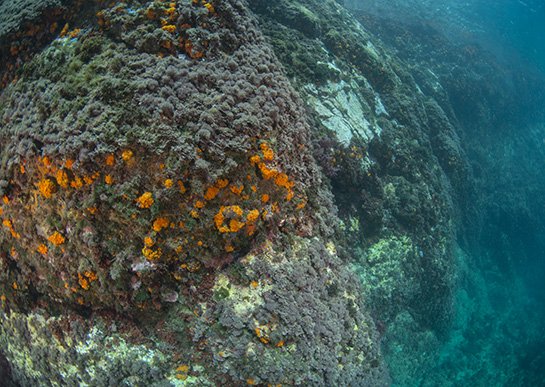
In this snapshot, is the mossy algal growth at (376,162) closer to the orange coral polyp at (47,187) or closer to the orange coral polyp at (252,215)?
the orange coral polyp at (252,215)

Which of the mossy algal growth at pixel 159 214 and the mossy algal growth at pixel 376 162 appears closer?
the mossy algal growth at pixel 159 214

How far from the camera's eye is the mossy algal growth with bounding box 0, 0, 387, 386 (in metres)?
3.12

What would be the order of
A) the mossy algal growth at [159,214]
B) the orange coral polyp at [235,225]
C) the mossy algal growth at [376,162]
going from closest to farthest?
the mossy algal growth at [159,214]
the orange coral polyp at [235,225]
the mossy algal growth at [376,162]

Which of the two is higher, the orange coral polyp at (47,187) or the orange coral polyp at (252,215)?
the orange coral polyp at (252,215)

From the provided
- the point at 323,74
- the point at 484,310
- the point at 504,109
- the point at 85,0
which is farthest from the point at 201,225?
the point at 504,109

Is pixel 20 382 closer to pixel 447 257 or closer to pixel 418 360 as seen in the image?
pixel 418 360

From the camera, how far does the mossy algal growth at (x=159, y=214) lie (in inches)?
123

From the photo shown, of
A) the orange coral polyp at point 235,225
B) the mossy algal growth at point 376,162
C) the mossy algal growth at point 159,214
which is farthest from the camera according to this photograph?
the mossy algal growth at point 376,162

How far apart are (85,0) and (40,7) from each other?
0.82 m

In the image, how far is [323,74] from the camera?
344 inches

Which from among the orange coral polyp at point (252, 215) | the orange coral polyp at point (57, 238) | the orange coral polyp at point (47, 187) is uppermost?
the orange coral polyp at point (252, 215)

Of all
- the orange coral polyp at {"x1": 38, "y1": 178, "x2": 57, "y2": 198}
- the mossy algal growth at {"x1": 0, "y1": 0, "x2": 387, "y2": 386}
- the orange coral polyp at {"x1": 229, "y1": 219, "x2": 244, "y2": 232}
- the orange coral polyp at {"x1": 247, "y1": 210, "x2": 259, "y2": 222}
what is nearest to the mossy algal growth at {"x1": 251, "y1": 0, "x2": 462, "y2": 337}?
the mossy algal growth at {"x1": 0, "y1": 0, "x2": 387, "y2": 386}

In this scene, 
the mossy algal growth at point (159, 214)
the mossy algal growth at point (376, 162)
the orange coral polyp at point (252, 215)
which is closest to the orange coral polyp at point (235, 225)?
the mossy algal growth at point (159, 214)

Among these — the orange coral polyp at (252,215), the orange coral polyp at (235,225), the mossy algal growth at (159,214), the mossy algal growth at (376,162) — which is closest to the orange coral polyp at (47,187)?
the mossy algal growth at (159,214)
